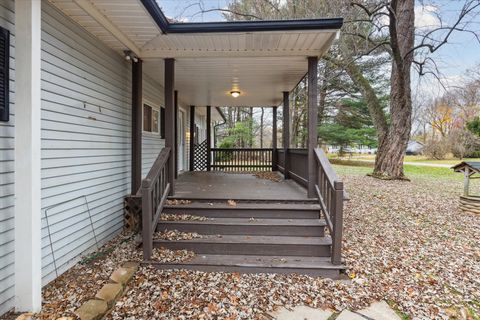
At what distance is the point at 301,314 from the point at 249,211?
1.83 metres

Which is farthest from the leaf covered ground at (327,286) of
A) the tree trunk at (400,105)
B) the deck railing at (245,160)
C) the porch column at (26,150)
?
the deck railing at (245,160)

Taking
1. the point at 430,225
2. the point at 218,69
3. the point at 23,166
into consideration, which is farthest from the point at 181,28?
the point at 430,225

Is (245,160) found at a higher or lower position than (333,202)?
higher

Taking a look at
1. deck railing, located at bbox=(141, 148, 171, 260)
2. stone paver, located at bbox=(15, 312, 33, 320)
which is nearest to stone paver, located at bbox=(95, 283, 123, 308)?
stone paver, located at bbox=(15, 312, 33, 320)

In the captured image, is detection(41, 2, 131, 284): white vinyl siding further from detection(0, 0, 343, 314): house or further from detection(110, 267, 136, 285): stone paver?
detection(110, 267, 136, 285): stone paver

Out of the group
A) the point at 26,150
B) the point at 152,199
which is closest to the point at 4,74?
the point at 26,150

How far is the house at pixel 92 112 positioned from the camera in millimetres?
2463

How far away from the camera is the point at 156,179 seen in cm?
381

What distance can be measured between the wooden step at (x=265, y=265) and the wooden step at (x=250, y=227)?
1.52ft

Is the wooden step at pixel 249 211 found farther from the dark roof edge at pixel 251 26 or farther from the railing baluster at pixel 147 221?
the dark roof edge at pixel 251 26

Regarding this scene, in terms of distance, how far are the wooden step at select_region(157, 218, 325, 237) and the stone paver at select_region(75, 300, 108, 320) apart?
1481mm

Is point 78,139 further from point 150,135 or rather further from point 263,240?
point 263,240

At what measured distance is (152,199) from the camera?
3682 millimetres

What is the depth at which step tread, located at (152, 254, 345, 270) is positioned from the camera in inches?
132
